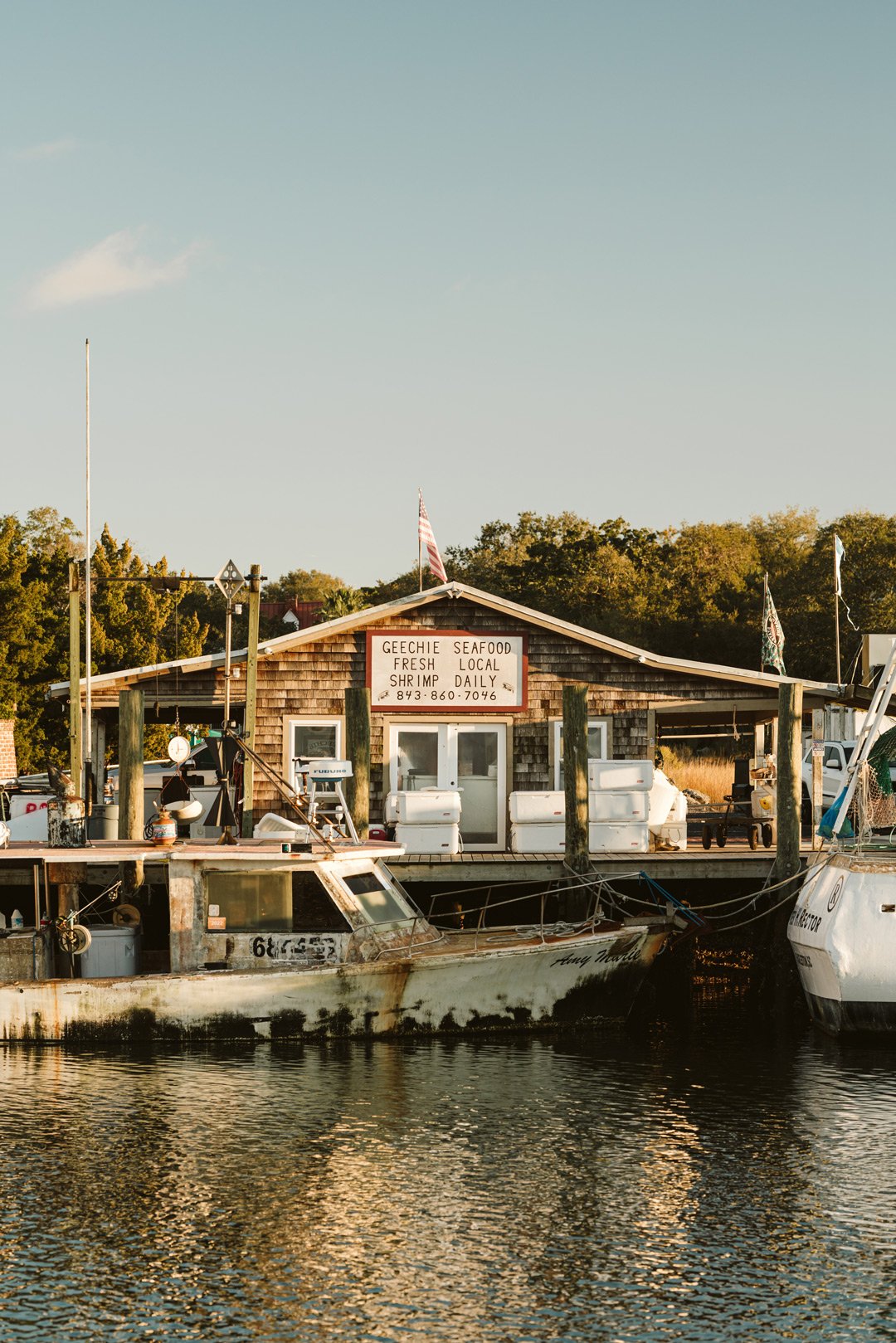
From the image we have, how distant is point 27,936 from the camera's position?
16703 millimetres

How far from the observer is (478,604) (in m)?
23.0

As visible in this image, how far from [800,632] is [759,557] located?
1351 cm

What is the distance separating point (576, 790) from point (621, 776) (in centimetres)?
141

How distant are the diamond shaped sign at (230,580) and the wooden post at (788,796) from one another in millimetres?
7503

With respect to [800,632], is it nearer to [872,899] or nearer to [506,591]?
[506,591]

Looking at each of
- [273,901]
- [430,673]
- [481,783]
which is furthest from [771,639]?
[273,901]

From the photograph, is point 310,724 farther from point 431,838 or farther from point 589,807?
point 589,807

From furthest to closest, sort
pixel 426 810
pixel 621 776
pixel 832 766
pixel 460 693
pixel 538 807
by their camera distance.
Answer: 1. pixel 832 766
2. pixel 460 693
3. pixel 538 807
4. pixel 621 776
5. pixel 426 810

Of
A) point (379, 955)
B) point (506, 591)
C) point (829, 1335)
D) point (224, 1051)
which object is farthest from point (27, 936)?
point (506, 591)

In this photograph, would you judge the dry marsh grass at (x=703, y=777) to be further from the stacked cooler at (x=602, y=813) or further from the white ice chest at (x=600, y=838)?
the white ice chest at (x=600, y=838)

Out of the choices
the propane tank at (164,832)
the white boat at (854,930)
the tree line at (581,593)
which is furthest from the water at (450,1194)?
the tree line at (581,593)

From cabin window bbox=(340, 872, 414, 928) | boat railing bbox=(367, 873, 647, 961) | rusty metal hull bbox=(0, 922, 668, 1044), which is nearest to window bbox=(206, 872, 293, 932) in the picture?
rusty metal hull bbox=(0, 922, 668, 1044)

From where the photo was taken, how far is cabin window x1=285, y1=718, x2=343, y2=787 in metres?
22.8

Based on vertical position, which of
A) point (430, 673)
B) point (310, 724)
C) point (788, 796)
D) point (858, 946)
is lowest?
point (858, 946)
